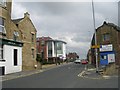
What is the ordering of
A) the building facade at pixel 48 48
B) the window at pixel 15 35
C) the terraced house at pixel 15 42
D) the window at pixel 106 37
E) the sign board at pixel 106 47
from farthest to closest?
the building facade at pixel 48 48 → the window at pixel 106 37 → the sign board at pixel 106 47 → the window at pixel 15 35 → the terraced house at pixel 15 42

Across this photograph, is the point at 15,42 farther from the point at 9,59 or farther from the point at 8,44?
the point at 9,59

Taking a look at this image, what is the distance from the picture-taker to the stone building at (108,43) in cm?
4831

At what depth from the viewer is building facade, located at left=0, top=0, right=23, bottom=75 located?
29.3 metres

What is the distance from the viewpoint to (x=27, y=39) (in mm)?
39188

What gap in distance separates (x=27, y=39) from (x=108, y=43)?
60.2 feet

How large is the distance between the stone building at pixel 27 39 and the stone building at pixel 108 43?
15428 mm

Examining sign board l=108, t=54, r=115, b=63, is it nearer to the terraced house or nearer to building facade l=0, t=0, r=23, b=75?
the terraced house

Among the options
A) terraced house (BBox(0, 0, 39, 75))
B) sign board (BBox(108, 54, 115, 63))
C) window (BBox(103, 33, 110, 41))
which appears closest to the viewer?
terraced house (BBox(0, 0, 39, 75))

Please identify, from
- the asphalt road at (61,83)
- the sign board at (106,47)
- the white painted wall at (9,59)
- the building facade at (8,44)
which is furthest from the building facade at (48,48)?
the asphalt road at (61,83)

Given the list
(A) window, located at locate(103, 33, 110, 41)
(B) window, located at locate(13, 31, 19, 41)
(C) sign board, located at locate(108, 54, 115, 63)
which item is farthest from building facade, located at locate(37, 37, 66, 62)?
(B) window, located at locate(13, 31, 19, 41)

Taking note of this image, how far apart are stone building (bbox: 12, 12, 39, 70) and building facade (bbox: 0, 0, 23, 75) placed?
2664 millimetres

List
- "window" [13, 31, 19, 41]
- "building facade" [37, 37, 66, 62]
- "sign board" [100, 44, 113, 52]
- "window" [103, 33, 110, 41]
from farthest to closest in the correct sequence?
"building facade" [37, 37, 66, 62] → "window" [103, 33, 110, 41] → "sign board" [100, 44, 113, 52] → "window" [13, 31, 19, 41]

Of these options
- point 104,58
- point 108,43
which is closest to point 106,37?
point 108,43

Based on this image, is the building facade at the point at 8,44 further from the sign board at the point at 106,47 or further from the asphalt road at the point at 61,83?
the sign board at the point at 106,47
